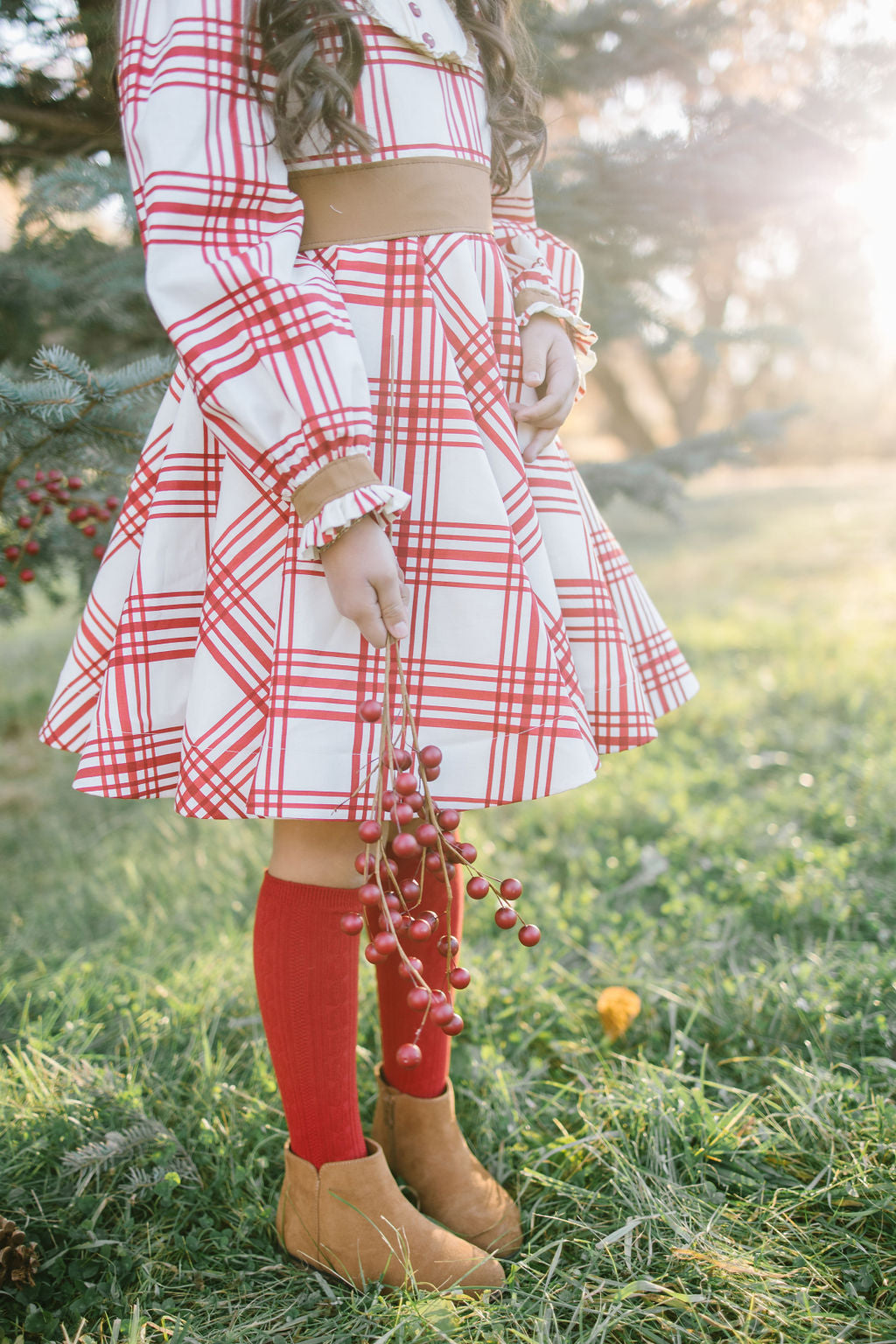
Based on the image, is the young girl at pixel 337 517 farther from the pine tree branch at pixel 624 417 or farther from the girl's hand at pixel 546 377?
the pine tree branch at pixel 624 417

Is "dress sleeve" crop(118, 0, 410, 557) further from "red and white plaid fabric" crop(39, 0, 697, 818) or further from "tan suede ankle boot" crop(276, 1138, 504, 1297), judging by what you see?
"tan suede ankle boot" crop(276, 1138, 504, 1297)

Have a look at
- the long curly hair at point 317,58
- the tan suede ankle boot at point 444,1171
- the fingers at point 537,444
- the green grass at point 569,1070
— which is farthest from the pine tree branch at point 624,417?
the tan suede ankle boot at point 444,1171

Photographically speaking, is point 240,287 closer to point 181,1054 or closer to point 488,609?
point 488,609

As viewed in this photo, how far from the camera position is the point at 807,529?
664cm

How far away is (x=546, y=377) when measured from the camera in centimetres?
104

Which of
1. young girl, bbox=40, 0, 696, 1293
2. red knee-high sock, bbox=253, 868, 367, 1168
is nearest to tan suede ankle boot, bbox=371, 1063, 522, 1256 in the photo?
young girl, bbox=40, 0, 696, 1293

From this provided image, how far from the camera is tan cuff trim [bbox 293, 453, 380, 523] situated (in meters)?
0.80

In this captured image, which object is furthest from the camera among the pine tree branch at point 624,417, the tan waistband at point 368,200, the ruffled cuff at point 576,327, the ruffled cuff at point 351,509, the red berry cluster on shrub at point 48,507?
the pine tree branch at point 624,417

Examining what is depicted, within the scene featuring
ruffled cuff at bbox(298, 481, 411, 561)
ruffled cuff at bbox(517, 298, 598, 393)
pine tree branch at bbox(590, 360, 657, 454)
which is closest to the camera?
ruffled cuff at bbox(298, 481, 411, 561)

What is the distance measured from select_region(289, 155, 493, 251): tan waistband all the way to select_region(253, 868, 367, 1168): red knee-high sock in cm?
71

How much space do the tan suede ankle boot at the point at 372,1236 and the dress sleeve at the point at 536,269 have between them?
97 cm

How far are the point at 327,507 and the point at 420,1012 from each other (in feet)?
2.23

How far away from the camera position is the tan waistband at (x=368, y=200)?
3.06 ft

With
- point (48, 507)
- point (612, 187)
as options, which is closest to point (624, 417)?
point (612, 187)
